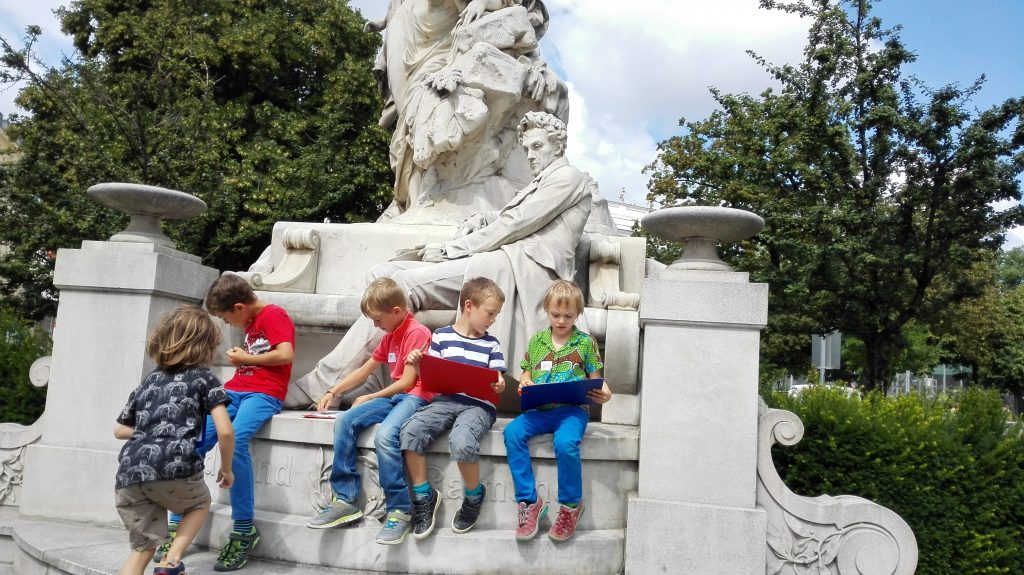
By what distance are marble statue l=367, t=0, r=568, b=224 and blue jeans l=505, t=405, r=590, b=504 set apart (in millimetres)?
3105

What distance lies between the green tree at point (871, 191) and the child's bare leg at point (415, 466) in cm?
1260

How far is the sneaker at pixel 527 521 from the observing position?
13.2 feet

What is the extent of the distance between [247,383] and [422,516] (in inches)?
51.4

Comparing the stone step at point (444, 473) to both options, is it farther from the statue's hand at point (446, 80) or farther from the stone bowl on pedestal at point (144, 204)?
the statue's hand at point (446, 80)

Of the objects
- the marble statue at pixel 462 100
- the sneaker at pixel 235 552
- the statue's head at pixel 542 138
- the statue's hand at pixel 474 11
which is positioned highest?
the statue's hand at pixel 474 11

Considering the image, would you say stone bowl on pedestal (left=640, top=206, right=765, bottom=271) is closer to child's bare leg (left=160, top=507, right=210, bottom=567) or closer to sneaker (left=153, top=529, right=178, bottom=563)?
child's bare leg (left=160, top=507, right=210, bottom=567)

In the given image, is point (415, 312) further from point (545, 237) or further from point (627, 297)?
point (627, 297)

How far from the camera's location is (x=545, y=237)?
5633mm

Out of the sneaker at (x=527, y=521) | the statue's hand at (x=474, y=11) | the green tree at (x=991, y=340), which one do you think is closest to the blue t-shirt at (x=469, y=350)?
the sneaker at (x=527, y=521)

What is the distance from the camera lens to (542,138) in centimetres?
571

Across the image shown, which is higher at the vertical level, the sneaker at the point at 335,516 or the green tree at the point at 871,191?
the green tree at the point at 871,191

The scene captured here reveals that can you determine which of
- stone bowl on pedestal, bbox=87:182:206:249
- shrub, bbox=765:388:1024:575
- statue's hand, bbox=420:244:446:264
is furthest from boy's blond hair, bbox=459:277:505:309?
shrub, bbox=765:388:1024:575

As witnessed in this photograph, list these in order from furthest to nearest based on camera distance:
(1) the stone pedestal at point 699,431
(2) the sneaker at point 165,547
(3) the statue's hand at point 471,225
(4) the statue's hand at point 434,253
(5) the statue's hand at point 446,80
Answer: (5) the statue's hand at point 446,80 → (3) the statue's hand at point 471,225 → (4) the statue's hand at point 434,253 → (1) the stone pedestal at point 699,431 → (2) the sneaker at point 165,547

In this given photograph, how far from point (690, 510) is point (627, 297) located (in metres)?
1.85
